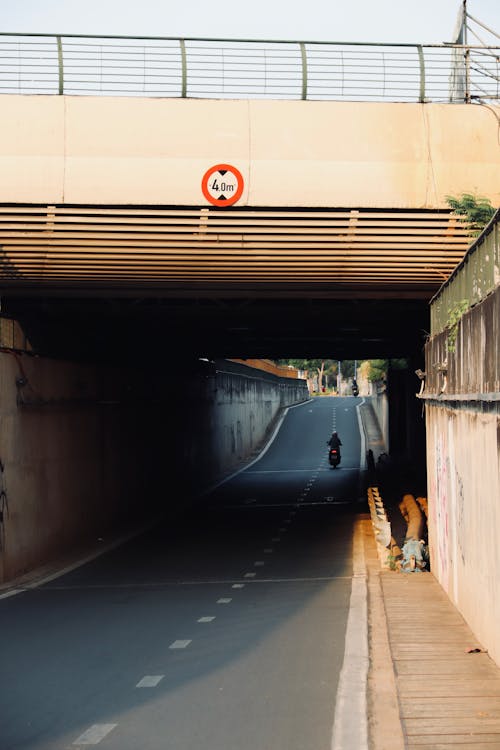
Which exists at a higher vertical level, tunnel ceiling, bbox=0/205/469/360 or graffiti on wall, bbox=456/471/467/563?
tunnel ceiling, bbox=0/205/469/360

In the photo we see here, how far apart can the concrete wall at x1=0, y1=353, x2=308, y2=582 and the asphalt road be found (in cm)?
137

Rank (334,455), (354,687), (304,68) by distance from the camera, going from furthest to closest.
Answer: (334,455) → (304,68) → (354,687)

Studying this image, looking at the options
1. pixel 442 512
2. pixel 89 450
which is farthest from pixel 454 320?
pixel 89 450

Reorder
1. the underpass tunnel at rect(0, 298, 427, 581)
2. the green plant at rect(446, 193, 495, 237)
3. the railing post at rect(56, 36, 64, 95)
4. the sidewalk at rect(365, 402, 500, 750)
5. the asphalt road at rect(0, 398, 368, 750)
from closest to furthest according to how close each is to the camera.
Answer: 1. the sidewalk at rect(365, 402, 500, 750)
2. the asphalt road at rect(0, 398, 368, 750)
3. the green plant at rect(446, 193, 495, 237)
4. the railing post at rect(56, 36, 64, 95)
5. the underpass tunnel at rect(0, 298, 427, 581)

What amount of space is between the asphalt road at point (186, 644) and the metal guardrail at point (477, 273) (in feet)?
15.0

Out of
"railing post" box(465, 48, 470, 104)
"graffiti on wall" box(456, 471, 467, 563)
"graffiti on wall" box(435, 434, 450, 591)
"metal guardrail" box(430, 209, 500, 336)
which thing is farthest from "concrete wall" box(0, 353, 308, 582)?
"railing post" box(465, 48, 470, 104)

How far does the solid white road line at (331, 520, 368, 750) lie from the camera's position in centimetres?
840

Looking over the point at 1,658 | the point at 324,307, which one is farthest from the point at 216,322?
the point at 1,658

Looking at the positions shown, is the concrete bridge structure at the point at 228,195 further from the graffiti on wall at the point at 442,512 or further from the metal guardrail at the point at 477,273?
the metal guardrail at the point at 477,273

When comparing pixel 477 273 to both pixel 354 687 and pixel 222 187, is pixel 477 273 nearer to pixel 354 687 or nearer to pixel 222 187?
pixel 354 687

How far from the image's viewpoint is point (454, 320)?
14500mm

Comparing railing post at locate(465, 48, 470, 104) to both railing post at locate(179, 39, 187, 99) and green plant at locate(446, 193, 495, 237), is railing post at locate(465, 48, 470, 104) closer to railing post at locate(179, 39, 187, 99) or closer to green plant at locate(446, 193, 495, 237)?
green plant at locate(446, 193, 495, 237)

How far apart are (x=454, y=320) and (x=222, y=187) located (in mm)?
5235

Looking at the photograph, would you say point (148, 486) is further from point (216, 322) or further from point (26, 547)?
point (26, 547)
